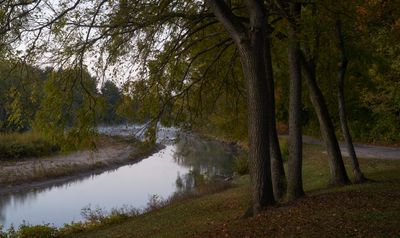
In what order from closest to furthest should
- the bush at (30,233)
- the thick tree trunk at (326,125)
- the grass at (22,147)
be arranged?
the thick tree trunk at (326,125), the bush at (30,233), the grass at (22,147)

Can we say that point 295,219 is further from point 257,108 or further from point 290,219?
point 257,108

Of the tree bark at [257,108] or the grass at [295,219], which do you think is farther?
the tree bark at [257,108]

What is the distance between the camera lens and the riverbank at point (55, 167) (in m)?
31.5

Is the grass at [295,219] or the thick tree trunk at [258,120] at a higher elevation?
the thick tree trunk at [258,120]

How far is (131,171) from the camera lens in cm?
3753

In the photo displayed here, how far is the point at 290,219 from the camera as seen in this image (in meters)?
8.66

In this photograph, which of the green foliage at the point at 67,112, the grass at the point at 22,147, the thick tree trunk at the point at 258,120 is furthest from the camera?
the grass at the point at 22,147

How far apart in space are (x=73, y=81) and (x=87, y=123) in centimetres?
116

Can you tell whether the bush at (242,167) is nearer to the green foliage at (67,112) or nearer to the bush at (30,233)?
the bush at (30,233)

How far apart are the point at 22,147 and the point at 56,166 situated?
6288 millimetres

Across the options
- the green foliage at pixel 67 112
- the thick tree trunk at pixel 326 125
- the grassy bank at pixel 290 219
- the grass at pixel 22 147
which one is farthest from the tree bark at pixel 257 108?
the grass at pixel 22 147

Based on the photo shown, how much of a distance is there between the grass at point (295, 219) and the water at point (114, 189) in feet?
9.22

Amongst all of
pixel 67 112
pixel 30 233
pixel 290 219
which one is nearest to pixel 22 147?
pixel 30 233

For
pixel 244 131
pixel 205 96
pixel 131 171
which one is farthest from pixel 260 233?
pixel 131 171
